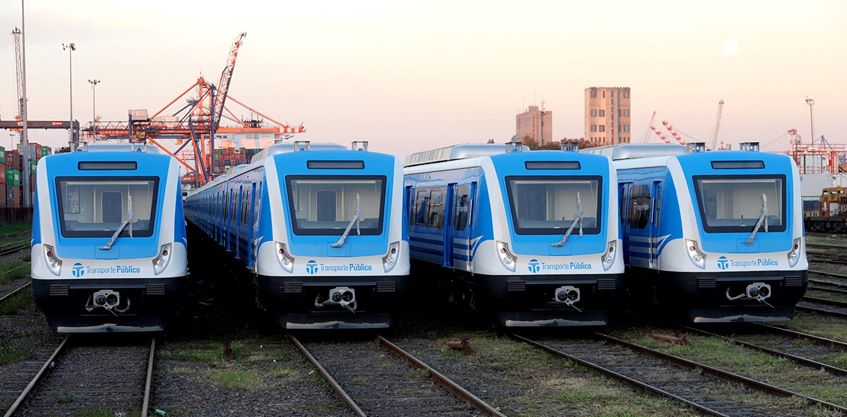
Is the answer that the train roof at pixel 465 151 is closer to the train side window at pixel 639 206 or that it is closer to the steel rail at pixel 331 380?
the train side window at pixel 639 206

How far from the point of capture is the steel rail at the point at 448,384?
10547mm

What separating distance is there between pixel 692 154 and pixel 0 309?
39.7ft

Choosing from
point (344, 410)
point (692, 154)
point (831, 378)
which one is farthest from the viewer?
point (692, 154)

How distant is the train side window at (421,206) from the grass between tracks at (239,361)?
4983 millimetres

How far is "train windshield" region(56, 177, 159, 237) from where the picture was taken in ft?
50.1

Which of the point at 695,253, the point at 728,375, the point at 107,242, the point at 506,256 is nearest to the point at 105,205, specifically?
the point at 107,242

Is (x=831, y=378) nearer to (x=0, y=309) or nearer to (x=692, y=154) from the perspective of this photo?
(x=692, y=154)

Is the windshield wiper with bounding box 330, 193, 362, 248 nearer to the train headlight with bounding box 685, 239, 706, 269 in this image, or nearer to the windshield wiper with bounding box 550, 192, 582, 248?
the windshield wiper with bounding box 550, 192, 582, 248

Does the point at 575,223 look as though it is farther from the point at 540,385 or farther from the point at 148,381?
the point at 148,381

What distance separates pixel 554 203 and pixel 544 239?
0.58m

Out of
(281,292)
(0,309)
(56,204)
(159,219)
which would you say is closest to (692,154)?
(281,292)

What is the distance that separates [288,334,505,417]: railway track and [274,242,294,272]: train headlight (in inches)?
40.2

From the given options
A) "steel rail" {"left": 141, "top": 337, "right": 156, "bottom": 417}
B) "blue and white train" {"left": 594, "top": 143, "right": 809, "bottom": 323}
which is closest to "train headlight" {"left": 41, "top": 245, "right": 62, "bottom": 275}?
"steel rail" {"left": 141, "top": 337, "right": 156, "bottom": 417}

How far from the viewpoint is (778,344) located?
604 inches
